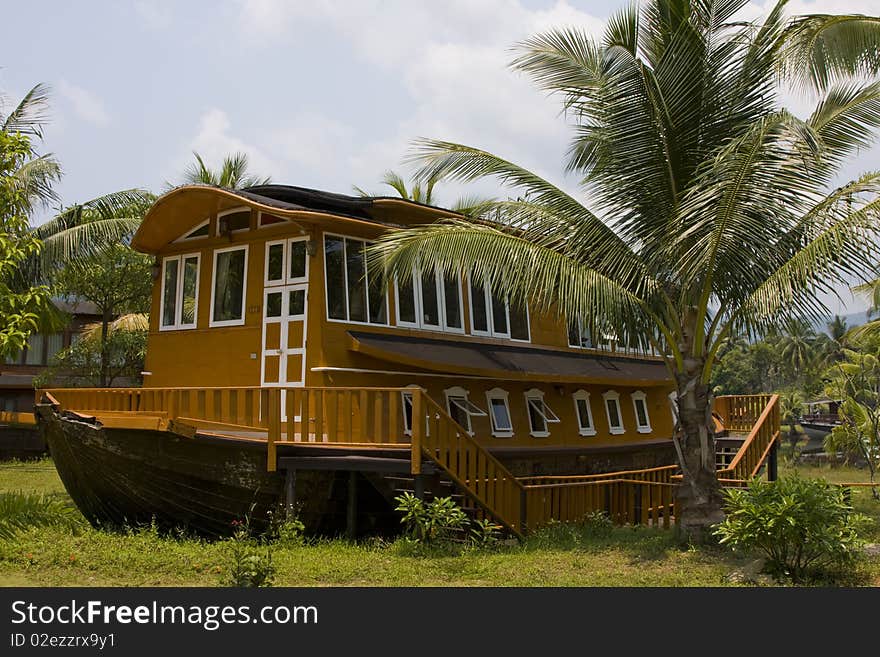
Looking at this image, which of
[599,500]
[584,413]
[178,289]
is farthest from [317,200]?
[584,413]

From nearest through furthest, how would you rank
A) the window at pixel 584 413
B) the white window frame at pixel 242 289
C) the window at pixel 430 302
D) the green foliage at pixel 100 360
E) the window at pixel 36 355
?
the white window frame at pixel 242 289
the window at pixel 430 302
the window at pixel 584 413
the green foliage at pixel 100 360
the window at pixel 36 355

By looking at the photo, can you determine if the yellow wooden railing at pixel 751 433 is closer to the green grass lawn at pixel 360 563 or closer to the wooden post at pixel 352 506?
the green grass lawn at pixel 360 563

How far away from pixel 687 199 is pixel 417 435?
182 inches

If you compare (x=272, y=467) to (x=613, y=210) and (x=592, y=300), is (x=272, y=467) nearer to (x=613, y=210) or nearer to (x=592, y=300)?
(x=592, y=300)

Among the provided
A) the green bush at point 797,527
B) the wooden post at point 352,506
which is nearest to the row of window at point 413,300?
the wooden post at point 352,506

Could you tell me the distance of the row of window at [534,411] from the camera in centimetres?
1512

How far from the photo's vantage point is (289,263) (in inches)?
542

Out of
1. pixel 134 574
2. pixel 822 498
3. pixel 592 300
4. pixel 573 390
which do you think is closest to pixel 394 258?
pixel 592 300

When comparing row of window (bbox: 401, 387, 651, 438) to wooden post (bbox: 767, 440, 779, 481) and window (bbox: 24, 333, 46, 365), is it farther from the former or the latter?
window (bbox: 24, 333, 46, 365)

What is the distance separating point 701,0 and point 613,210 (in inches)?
115

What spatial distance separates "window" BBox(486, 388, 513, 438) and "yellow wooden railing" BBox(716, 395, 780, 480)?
3907mm

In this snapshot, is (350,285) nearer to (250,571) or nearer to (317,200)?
(317,200)

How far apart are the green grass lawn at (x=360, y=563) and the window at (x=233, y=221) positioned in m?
5.14

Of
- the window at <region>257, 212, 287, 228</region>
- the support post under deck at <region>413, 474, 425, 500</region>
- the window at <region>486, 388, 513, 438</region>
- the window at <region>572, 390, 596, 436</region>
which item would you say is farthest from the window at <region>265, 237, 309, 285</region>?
the window at <region>572, 390, 596, 436</region>
